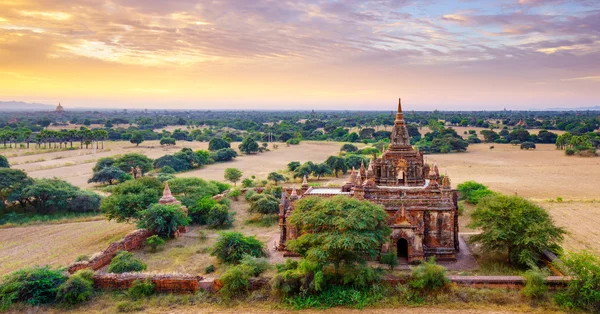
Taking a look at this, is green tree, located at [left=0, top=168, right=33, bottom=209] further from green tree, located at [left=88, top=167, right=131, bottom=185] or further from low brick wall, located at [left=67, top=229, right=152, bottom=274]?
low brick wall, located at [left=67, top=229, right=152, bottom=274]

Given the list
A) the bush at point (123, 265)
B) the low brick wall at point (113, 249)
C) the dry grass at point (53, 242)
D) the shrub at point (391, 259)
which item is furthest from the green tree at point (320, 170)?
the bush at point (123, 265)

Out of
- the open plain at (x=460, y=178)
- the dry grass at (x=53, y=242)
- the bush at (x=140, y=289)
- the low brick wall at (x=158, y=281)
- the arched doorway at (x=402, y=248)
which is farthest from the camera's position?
the open plain at (x=460, y=178)

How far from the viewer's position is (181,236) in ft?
84.7

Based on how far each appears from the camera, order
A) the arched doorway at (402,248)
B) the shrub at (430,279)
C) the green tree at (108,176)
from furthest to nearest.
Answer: the green tree at (108,176)
the arched doorway at (402,248)
the shrub at (430,279)

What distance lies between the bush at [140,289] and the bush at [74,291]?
1.65 m

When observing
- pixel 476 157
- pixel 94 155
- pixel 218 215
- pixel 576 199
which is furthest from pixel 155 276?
pixel 476 157

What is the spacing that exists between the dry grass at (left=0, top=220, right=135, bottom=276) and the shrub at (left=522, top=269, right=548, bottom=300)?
22438 millimetres

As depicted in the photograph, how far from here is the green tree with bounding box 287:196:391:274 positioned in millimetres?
15984

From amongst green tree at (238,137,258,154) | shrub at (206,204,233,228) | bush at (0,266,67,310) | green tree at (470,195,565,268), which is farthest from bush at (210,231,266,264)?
green tree at (238,137,258,154)

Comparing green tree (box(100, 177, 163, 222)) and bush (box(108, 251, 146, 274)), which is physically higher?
green tree (box(100, 177, 163, 222))

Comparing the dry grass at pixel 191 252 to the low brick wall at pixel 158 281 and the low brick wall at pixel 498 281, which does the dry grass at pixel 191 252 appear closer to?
the low brick wall at pixel 158 281

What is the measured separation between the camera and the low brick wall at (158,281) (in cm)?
1670

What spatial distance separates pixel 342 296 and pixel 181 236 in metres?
14.0

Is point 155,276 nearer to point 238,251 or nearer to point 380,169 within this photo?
point 238,251
